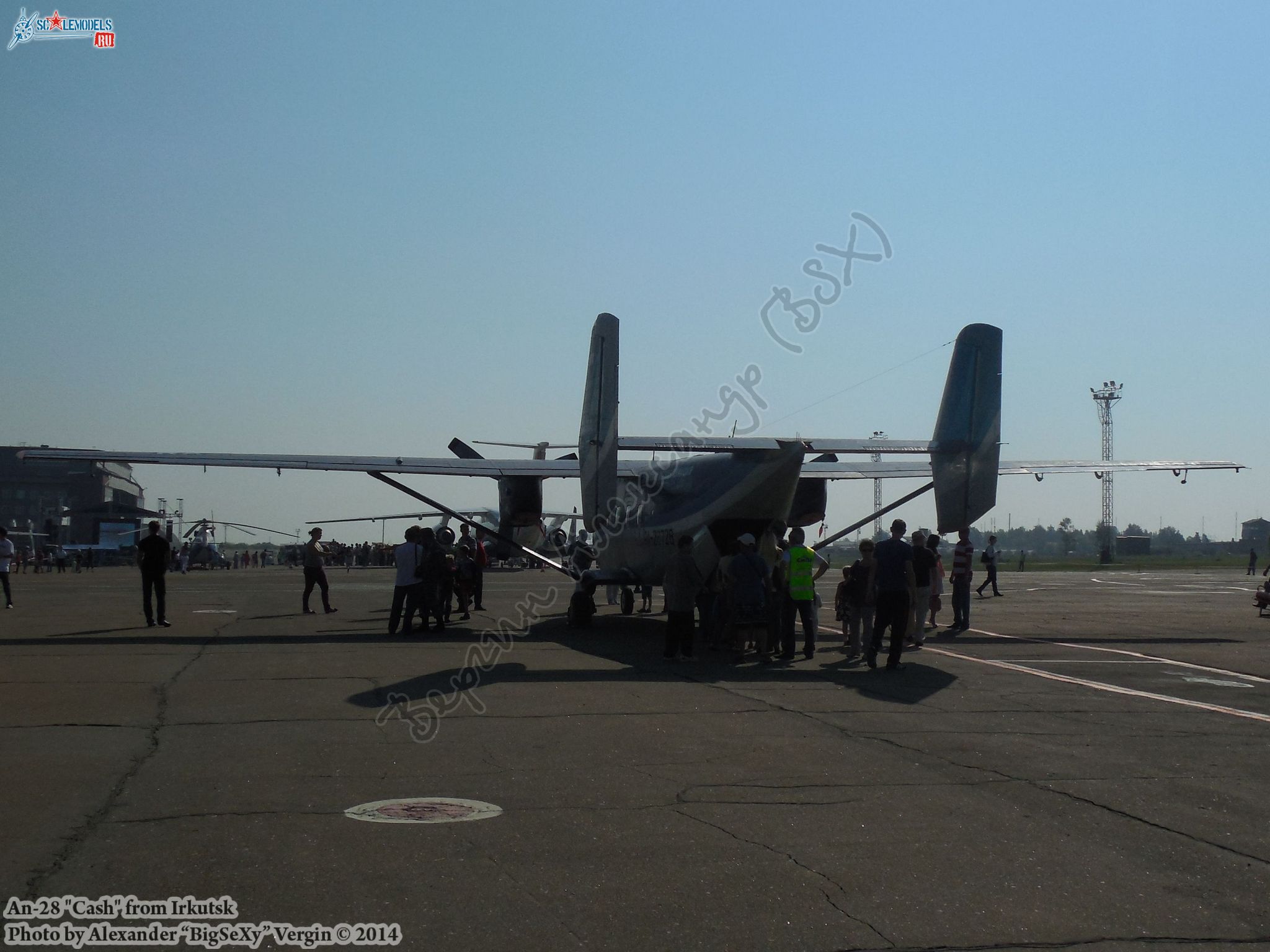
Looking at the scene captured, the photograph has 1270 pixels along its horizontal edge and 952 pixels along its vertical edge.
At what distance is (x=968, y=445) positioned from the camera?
17.3 m

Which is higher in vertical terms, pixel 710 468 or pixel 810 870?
pixel 710 468

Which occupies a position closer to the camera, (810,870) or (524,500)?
(810,870)

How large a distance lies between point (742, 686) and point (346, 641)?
739cm

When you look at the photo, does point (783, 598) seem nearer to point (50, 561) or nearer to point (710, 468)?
point (710, 468)

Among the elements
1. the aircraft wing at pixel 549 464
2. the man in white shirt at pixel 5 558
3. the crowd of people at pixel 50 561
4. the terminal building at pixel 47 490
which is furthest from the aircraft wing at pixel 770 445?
the terminal building at pixel 47 490

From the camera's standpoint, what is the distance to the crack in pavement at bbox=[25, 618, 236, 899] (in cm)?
511

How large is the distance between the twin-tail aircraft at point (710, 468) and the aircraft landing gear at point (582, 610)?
0.07 ft

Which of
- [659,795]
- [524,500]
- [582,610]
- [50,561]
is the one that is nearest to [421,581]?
[582,610]

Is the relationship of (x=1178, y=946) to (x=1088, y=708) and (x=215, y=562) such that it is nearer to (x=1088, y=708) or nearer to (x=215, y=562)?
(x=1088, y=708)

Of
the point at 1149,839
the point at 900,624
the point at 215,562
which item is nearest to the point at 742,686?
the point at 900,624

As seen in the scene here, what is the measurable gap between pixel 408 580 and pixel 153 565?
4.69 meters

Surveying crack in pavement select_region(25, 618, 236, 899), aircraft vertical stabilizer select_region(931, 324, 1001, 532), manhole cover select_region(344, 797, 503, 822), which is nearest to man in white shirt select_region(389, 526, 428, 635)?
crack in pavement select_region(25, 618, 236, 899)

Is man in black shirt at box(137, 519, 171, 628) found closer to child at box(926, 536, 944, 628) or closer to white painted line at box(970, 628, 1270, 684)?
child at box(926, 536, 944, 628)

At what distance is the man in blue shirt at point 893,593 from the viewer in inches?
561
